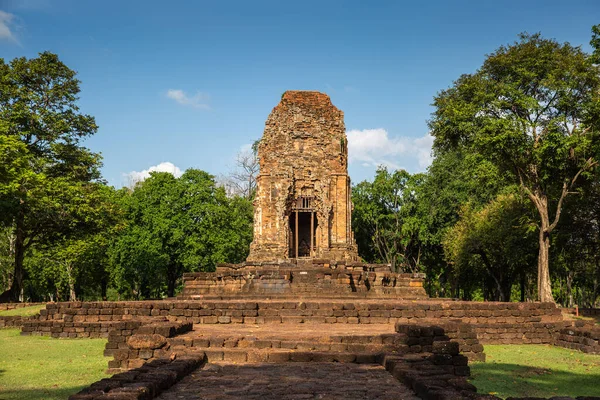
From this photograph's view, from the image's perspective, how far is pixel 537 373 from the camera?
1002 cm

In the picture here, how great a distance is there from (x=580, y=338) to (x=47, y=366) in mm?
11885

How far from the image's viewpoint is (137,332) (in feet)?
33.7

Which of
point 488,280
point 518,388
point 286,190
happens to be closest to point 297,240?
point 286,190

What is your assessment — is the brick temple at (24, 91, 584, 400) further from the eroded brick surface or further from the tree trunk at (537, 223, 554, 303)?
the tree trunk at (537, 223, 554, 303)

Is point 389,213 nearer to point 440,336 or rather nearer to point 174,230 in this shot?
point 174,230

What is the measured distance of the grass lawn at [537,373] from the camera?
8516mm

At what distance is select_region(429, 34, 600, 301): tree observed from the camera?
22391 mm

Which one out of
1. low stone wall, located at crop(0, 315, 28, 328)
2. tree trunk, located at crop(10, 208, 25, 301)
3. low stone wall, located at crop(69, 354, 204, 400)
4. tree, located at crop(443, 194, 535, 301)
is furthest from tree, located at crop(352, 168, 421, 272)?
low stone wall, located at crop(69, 354, 204, 400)

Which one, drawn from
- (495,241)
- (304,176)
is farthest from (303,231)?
(495,241)

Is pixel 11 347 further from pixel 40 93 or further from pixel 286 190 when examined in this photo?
pixel 40 93

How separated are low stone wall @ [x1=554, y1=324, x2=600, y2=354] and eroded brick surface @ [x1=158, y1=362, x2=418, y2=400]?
6.70 metres

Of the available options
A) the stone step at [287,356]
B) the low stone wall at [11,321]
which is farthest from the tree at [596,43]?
the low stone wall at [11,321]

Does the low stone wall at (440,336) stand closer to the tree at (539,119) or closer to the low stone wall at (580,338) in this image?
the low stone wall at (580,338)

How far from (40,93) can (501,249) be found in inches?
1047
